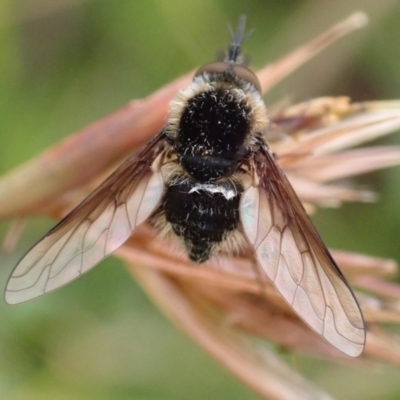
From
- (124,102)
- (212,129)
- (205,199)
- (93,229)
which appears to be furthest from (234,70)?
(124,102)

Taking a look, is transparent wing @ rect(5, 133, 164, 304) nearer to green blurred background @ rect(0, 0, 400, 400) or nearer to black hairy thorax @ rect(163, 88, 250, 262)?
black hairy thorax @ rect(163, 88, 250, 262)

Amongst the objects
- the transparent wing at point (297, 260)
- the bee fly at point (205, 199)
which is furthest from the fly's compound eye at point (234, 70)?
the transparent wing at point (297, 260)

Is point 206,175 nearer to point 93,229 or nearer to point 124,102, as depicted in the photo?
point 93,229

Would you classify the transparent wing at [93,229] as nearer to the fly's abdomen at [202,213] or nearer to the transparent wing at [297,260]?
the fly's abdomen at [202,213]

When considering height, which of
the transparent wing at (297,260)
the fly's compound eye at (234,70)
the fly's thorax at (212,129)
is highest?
the fly's compound eye at (234,70)

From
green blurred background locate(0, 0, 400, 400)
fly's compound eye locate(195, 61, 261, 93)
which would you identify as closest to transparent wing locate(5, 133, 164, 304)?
fly's compound eye locate(195, 61, 261, 93)

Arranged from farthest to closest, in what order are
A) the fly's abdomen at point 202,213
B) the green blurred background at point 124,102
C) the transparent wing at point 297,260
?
1. the green blurred background at point 124,102
2. the fly's abdomen at point 202,213
3. the transparent wing at point 297,260

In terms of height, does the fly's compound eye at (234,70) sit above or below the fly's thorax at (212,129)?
above
